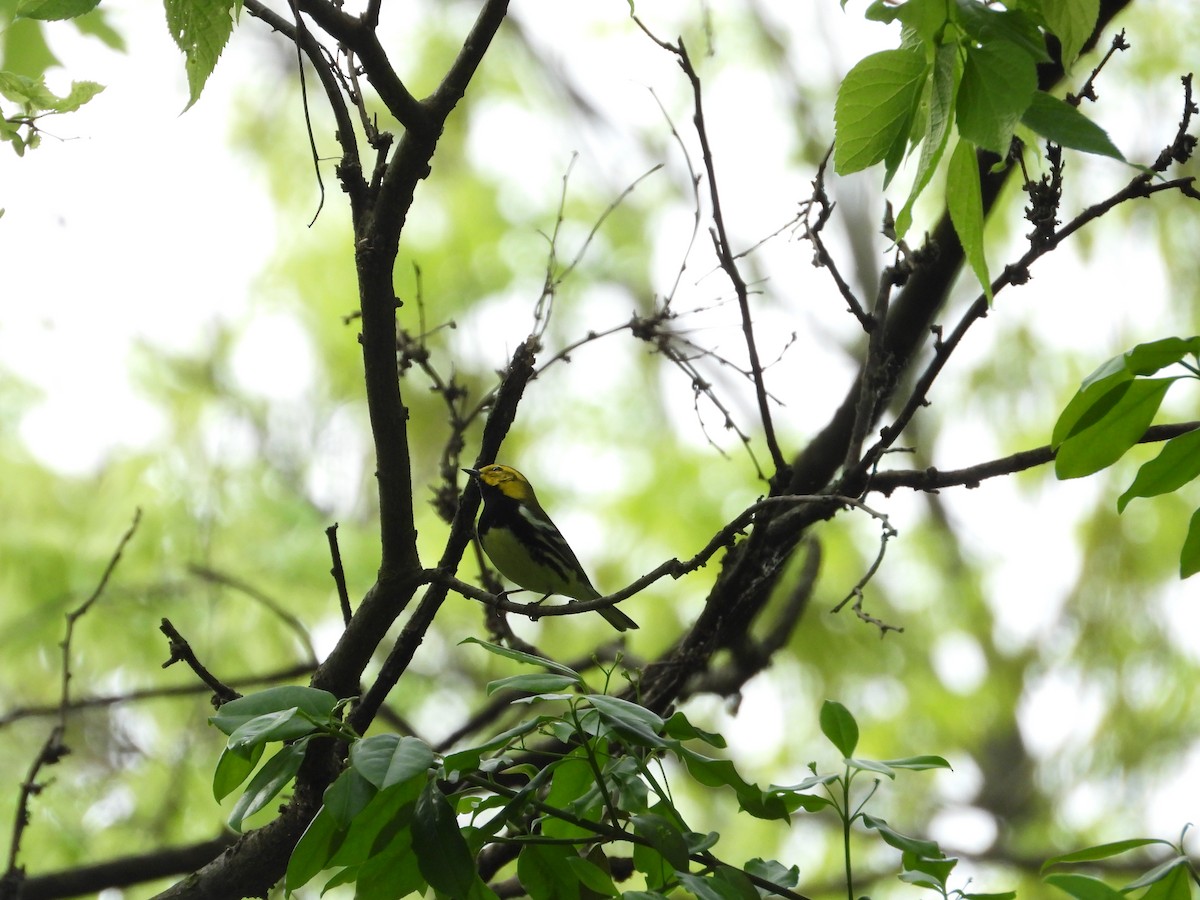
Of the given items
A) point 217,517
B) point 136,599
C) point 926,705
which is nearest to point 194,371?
point 217,517

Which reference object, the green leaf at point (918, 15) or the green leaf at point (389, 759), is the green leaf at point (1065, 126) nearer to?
the green leaf at point (918, 15)

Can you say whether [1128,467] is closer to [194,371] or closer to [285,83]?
[194,371]

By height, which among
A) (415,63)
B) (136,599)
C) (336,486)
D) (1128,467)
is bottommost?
(136,599)

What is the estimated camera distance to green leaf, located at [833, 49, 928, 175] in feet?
2.55

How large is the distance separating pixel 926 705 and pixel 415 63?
13.7ft

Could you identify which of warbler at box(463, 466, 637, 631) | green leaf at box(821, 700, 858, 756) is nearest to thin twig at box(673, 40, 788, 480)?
green leaf at box(821, 700, 858, 756)

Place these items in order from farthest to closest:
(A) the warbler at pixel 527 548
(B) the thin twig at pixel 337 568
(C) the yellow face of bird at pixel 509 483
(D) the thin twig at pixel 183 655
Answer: (C) the yellow face of bird at pixel 509 483, (A) the warbler at pixel 527 548, (B) the thin twig at pixel 337 568, (D) the thin twig at pixel 183 655

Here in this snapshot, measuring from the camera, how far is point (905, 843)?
87 cm

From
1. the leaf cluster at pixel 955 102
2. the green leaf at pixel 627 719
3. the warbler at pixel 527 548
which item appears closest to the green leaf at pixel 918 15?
the leaf cluster at pixel 955 102

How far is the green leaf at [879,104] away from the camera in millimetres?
778

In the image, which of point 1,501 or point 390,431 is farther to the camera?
point 1,501

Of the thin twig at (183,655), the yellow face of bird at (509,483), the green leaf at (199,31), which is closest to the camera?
the green leaf at (199,31)

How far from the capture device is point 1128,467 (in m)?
4.43

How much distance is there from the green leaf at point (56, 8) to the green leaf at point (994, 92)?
0.66 meters
